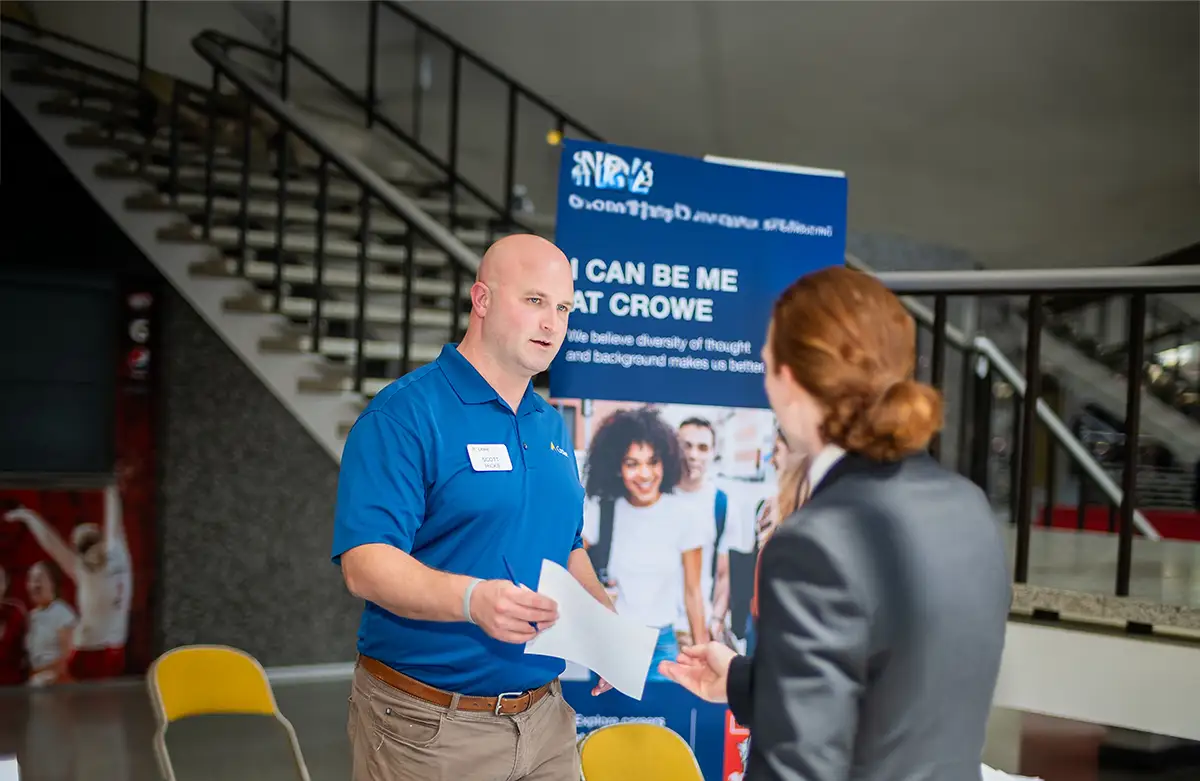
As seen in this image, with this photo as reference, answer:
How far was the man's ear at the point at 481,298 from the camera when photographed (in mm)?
1729

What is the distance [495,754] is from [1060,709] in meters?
1.88

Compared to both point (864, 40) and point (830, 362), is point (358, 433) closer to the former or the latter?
point (830, 362)

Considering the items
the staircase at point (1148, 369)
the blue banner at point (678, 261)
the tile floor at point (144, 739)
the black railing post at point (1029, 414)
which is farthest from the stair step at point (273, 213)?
the staircase at point (1148, 369)

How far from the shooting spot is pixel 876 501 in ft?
3.35

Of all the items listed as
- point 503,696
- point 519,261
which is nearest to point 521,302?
point 519,261

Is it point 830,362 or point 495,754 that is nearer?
point 830,362

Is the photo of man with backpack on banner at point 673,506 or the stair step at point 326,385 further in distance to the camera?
the stair step at point 326,385

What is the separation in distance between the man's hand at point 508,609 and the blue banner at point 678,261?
1227mm

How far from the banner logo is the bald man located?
2.97ft

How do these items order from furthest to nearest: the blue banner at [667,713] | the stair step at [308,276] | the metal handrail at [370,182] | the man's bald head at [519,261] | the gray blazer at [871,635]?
the stair step at [308,276] → the metal handrail at [370,182] → the blue banner at [667,713] → the man's bald head at [519,261] → the gray blazer at [871,635]

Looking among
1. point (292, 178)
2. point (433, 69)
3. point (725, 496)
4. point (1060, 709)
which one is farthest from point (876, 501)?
point (433, 69)

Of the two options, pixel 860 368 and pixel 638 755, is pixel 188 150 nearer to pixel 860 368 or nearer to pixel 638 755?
pixel 638 755

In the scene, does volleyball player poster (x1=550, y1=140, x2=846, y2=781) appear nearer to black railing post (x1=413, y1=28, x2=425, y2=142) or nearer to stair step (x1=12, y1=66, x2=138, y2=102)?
stair step (x1=12, y1=66, x2=138, y2=102)

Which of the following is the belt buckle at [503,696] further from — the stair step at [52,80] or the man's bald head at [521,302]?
the stair step at [52,80]
